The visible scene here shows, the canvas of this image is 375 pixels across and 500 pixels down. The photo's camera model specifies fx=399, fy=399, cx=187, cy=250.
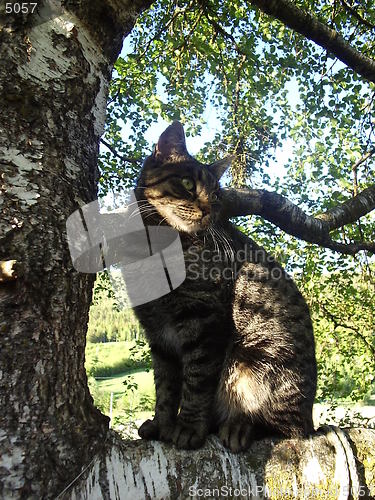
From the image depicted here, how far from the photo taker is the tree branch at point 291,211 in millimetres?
3146

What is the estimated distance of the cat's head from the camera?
8.26 feet

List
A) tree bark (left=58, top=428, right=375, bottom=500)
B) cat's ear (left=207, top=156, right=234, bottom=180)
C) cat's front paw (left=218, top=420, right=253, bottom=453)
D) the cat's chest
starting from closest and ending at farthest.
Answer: tree bark (left=58, top=428, right=375, bottom=500) < cat's front paw (left=218, top=420, right=253, bottom=453) < the cat's chest < cat's ear (left=207, top=156, right=234, bottom=180)

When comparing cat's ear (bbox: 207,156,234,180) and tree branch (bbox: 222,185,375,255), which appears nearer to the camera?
cat's ear (bbox: 207,156,234,180)


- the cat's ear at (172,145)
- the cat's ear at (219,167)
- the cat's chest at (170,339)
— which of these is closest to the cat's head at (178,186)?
the cat's ear at (172,145)

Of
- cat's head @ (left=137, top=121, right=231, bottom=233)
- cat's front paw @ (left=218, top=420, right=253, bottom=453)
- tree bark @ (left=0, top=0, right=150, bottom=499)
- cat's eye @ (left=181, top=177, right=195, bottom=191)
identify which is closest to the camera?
tree bark @ (left=0, top=0, right=150, bottom=499)

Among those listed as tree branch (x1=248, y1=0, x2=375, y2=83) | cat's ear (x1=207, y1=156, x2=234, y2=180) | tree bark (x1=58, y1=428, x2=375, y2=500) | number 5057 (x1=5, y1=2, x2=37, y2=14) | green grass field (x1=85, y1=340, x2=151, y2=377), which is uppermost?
tree branch (x1=248, y1=0, x2=375, y2=83)

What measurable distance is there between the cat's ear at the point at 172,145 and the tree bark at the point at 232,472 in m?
1.84

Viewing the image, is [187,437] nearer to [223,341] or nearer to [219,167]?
[223,341]

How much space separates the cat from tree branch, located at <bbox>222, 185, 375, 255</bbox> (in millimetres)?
601

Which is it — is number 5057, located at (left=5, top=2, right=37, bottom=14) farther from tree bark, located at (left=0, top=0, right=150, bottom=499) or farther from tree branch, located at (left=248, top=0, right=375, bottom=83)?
tree branch, located at (left=248, top=0, right=375, bottom=83)

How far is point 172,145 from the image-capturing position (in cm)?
272

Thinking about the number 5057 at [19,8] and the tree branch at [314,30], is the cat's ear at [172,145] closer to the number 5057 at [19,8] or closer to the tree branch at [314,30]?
the tree branch at [314,30]

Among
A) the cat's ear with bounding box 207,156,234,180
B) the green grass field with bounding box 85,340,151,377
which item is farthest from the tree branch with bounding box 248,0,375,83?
the green grass field with bounding box 85,340,151,377

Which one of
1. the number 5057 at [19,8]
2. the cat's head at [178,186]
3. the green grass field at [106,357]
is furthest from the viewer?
the green grass field at [106,357]
